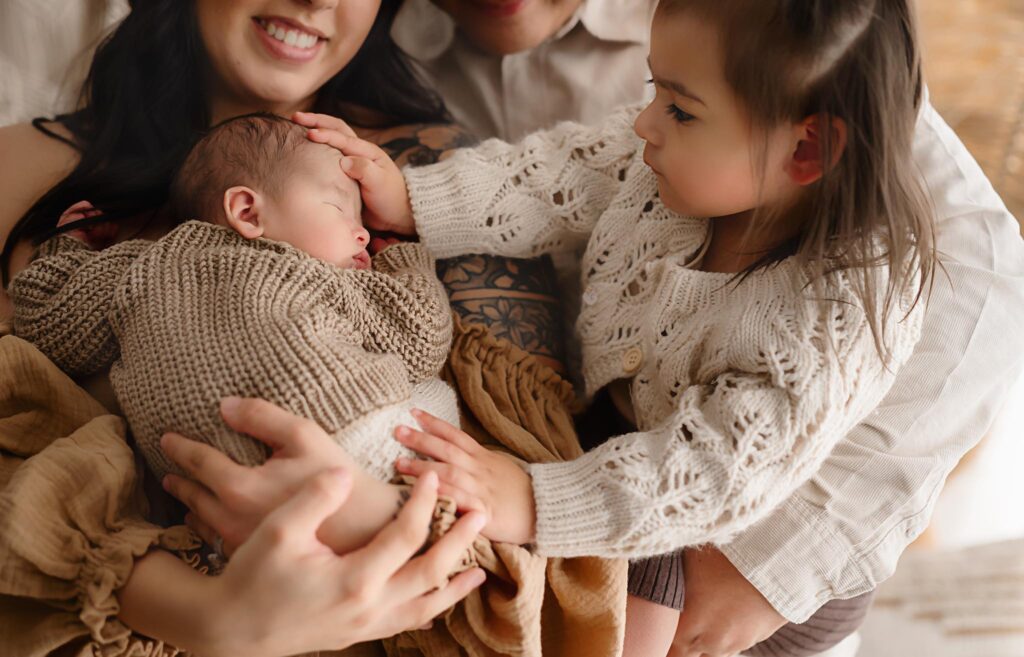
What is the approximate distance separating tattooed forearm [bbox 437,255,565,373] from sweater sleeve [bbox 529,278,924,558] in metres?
0.27

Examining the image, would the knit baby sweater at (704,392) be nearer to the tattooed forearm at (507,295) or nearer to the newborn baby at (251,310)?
the tattooed forearm at (507,295)

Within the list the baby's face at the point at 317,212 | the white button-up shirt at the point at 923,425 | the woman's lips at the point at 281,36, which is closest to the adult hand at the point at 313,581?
the baby's face at the point at 317,212

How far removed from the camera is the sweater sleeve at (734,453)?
899mm

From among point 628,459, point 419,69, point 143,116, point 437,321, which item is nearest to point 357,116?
point 419,69

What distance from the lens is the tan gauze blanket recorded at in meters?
0.83

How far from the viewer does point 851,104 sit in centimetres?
87

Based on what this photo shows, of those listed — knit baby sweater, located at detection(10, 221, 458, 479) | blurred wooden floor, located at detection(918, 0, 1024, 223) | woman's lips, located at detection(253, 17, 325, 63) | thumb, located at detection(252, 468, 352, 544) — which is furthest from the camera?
blurred wooden floor, located at detection(918, 0, 1024, 223)

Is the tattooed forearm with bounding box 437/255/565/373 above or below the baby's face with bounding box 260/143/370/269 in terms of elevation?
below

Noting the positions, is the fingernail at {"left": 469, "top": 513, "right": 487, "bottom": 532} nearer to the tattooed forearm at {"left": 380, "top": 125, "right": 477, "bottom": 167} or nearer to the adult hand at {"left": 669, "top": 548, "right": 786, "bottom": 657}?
the adult hand at {"left": 669, "top": 548, "right": 786, "bottom": 657}

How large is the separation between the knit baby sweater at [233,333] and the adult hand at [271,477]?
0.02 m

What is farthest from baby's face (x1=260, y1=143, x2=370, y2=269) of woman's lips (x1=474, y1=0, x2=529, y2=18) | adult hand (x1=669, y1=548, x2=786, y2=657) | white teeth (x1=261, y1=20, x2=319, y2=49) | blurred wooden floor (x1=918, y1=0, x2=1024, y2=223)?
blurred wooden floor (x1=918, y1=0, x2=1024, y2=223)

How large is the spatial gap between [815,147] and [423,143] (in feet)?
1.94

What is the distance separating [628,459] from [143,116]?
31.5 inches

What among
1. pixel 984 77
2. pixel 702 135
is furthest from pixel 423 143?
pixel 984 77
